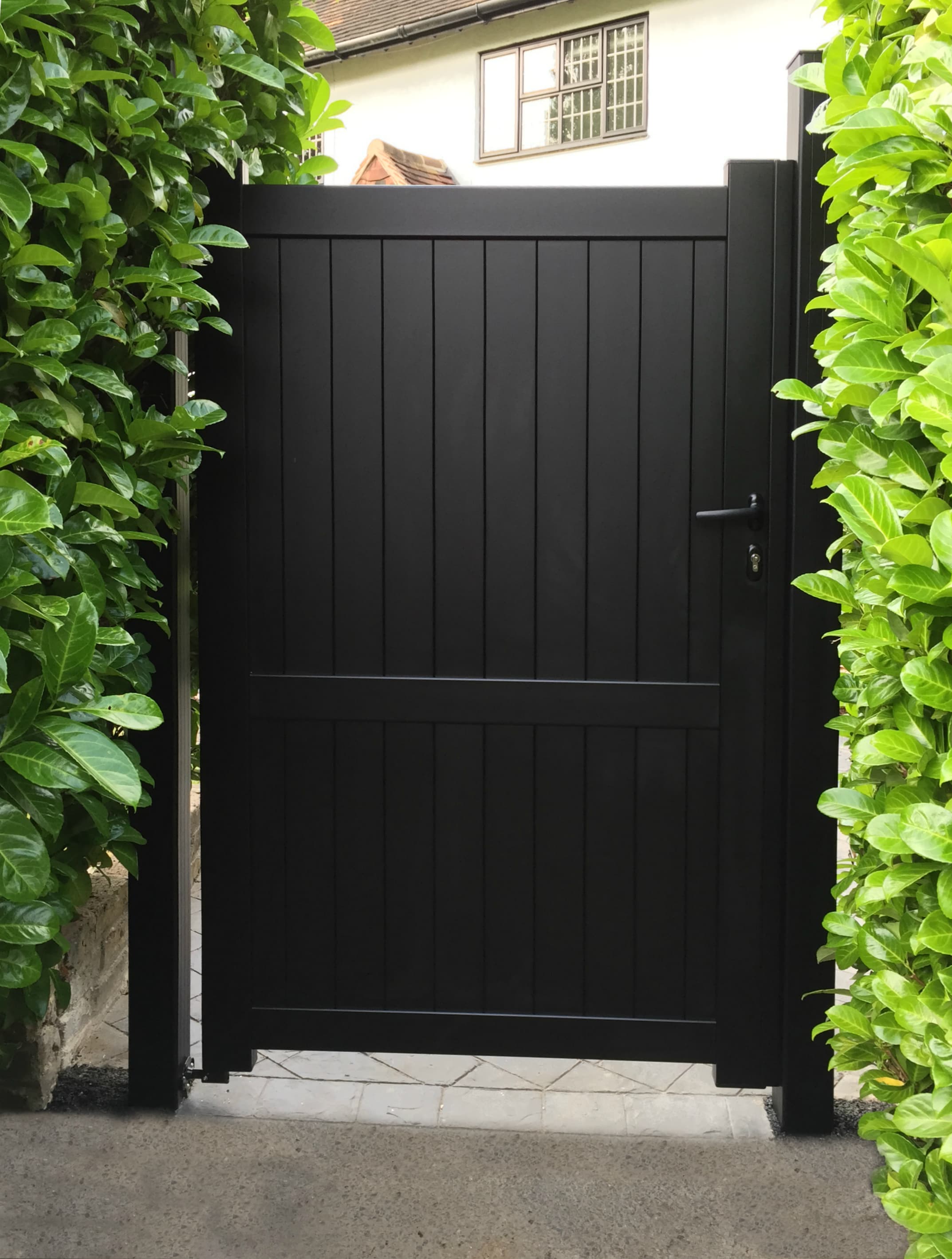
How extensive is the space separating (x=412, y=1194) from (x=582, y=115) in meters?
11.5

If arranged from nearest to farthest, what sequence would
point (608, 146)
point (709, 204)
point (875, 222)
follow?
point (875, 222), point (709, 204), point (608, 146)

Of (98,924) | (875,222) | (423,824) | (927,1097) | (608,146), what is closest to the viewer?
(927,1097)

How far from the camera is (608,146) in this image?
10977 mm

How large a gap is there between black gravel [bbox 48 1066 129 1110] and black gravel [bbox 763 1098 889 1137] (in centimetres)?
150

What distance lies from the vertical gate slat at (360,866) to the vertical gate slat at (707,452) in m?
0.76

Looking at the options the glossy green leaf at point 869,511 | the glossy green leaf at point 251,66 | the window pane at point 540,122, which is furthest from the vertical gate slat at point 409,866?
the window pane at point 540,122

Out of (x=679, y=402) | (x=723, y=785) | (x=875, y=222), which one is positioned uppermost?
(x=875, y=222)

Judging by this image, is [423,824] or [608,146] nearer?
[423,824]

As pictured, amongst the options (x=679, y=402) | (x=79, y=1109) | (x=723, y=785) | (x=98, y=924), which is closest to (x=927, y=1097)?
(x=723, y=785)

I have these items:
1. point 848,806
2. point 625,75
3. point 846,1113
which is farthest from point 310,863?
point 625,75

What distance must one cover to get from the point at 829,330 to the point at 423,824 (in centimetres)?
138

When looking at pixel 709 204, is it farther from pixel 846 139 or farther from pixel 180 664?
pixel 180 664

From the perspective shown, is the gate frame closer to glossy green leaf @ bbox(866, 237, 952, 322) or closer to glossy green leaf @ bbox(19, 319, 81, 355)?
glossy green leaf @ bbox(19, 319, 81, 355)

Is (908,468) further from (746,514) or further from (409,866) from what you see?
(409,866)
